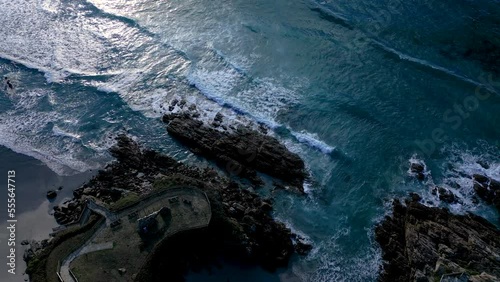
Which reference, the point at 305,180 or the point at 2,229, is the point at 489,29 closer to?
the point at 305,180

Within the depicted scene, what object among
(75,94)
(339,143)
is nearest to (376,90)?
(339,143)

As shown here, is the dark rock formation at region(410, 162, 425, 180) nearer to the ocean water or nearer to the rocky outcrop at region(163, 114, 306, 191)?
the ocean water

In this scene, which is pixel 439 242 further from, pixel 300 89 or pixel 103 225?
pixel 103 225

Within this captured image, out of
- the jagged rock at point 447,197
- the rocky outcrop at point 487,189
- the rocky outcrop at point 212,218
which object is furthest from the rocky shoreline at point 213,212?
the rocky outcrop at point 487,189

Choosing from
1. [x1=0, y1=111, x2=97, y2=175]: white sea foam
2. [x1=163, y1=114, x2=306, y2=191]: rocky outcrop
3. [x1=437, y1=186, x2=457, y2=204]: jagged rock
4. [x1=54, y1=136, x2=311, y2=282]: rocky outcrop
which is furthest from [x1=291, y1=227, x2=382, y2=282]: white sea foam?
[x1=0, y1=111, x2=97, y2=175]: white sea foam

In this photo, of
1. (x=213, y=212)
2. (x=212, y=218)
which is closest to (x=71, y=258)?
(x=212, y=218)

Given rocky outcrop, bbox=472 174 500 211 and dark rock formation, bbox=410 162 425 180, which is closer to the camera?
rocky outcrop, bbox=472 174 500 211
